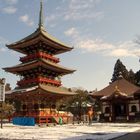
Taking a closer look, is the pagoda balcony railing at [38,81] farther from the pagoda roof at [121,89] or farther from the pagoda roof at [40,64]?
the pagoda roof at [121,89]

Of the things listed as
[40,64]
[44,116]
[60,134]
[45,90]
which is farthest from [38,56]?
[60,134]

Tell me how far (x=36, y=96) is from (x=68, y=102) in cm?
3150

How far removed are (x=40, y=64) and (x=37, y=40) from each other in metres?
4.59

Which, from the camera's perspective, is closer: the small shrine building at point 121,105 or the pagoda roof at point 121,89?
the small shrine building at point 121,105

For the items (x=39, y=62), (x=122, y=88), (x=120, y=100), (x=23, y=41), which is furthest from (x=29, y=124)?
(x=122, y=88)

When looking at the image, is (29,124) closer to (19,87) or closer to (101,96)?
(19,87)

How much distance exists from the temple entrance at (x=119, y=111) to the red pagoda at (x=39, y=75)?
34.7 ft

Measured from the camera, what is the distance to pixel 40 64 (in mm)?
48188

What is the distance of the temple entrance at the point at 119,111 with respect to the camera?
5589 centimetres

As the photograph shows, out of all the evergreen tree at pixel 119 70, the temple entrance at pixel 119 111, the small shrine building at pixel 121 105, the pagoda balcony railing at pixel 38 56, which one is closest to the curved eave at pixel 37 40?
the pagoda balcony railing at pixel 38 56

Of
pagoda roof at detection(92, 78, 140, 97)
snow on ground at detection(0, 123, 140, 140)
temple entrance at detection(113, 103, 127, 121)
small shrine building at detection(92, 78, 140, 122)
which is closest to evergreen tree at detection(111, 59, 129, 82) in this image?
pagoda roof at detection(92, 78, 140, 97)

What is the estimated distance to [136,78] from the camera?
8681 cm

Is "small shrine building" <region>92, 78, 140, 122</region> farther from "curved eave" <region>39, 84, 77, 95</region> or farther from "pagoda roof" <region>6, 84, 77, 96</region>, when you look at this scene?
"pagoda roof" <region>6, 84, 77, 96</region>

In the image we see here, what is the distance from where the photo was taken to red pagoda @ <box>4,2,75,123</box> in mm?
45906
